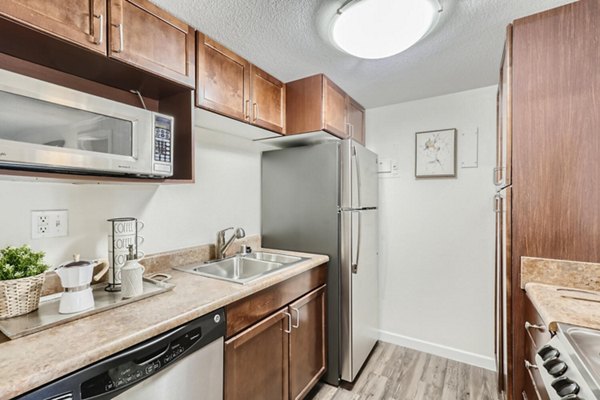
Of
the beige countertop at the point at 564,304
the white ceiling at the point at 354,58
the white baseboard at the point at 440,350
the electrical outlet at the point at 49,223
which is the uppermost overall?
the white ceiling at the point at 354,58

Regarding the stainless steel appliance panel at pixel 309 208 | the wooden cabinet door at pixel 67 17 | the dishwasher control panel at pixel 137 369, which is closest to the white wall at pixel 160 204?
the stainless steel appliance panel at pixel 309 208

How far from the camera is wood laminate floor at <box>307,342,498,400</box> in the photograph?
192cm

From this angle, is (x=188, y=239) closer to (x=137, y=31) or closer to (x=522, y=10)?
(x=137, y=31)

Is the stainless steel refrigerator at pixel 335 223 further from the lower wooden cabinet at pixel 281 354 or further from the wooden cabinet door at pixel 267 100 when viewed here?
the wooden cabinet door at pixel 267 100

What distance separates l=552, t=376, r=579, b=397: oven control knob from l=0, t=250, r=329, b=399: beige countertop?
106 cm

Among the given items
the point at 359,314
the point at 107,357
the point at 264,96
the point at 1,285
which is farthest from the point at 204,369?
the point at 264,96

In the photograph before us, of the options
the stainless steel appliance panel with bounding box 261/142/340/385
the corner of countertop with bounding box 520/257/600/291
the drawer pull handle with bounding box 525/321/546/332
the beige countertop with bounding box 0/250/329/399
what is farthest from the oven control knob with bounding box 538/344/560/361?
the stainless steel appliance panel with bounding box 261/142/340/385

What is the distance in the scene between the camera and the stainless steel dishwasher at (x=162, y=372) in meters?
0.75

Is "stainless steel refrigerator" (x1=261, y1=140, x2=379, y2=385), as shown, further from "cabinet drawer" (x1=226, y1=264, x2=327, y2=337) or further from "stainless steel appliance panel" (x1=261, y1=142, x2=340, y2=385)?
"cabinet drawer" (x1=226, y1=264, x2=327, y2=337)

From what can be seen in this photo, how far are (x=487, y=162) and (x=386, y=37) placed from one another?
1.53 metres

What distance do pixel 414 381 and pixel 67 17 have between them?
9.19 ft

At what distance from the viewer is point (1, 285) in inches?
35.5

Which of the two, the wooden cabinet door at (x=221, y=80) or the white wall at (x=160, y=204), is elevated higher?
the wooden cabinet door at (x=221, y=80)

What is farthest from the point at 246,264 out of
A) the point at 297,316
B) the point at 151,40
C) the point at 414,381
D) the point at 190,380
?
the point at 414,381
